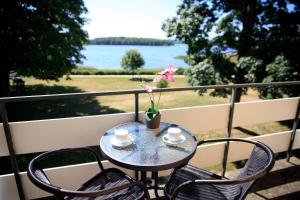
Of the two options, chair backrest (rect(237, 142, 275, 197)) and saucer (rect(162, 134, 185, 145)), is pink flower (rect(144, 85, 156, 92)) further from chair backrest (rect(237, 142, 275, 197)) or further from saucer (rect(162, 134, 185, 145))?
chair backrest (rect(237, 142, 275, 197))

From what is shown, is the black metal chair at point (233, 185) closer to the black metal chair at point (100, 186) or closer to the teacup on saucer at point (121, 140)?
the black metal chair at point (100, 186)

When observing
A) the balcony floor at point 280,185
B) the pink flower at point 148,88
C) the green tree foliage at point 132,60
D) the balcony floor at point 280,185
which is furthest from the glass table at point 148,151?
the green tree foliage at point 132,60

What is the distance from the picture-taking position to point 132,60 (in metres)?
24.8

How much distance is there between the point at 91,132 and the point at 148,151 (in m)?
0.63

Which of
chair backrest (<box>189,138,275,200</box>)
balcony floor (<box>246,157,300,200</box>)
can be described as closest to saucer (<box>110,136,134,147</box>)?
chair backrest (<box>189,138,275,200</box>)

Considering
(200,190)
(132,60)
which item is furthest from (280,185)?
(132,60)

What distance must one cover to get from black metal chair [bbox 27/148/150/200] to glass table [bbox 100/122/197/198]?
5.1 inches

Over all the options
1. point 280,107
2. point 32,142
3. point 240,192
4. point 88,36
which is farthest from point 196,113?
point 88,36

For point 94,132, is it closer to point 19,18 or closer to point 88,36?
point 19,18

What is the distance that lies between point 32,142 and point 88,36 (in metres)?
7.96

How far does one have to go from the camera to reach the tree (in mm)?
6676

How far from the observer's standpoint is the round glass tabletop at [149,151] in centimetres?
148

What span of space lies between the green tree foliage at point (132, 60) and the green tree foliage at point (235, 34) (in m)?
18.0

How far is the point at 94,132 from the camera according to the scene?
203cm
